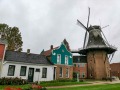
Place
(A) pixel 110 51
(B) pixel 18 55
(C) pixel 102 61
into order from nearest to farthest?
(B) pixel 18 55, (C) pixel 102 61, (A) pixel 110 51

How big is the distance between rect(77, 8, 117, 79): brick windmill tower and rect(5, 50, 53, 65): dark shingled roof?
17074mm

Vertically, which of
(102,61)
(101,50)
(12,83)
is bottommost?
(12,83)

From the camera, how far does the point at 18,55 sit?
26.9 meters

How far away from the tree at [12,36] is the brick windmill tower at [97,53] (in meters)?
19.4

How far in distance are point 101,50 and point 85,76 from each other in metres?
9.12

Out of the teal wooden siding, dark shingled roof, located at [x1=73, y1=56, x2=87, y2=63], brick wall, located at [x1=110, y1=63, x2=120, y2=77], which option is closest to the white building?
the teal wooden siding

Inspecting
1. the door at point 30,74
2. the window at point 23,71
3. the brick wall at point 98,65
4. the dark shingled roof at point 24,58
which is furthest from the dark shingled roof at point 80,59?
the window at point 23,71

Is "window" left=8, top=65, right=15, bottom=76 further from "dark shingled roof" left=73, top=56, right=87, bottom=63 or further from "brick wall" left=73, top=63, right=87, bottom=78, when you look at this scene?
"dark shingled roof" left=73, top=56, right=87, bottom=63

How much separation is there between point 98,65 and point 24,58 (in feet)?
73.7

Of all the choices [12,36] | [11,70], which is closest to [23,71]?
[11,70]

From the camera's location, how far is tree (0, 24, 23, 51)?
1424 inches

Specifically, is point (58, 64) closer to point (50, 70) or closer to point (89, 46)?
point (50, 70)

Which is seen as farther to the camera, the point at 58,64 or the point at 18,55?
the point at 58,64

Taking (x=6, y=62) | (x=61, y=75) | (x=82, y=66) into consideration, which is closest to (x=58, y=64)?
(x=61, y=75)
